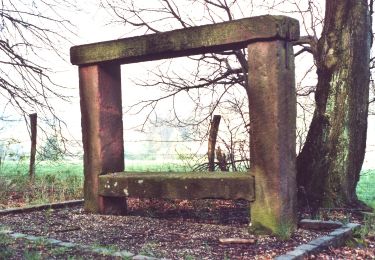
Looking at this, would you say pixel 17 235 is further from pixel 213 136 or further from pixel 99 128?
pixel 213 136

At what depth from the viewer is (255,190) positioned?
4977 mm

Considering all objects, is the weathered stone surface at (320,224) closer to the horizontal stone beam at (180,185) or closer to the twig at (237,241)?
the horizontal stone beam at (180,185)

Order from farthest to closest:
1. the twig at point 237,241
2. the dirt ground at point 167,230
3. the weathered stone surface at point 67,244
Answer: the twig at point 237,241 < the weathered stone surface at point 67,244 < the dirt ground at point 167,230

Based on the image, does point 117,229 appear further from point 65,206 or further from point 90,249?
point 65,206

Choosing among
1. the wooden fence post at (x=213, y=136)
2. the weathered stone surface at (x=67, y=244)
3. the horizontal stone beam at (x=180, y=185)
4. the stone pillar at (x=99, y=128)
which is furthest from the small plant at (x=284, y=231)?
the wooden fence post at (x=213, y=136)

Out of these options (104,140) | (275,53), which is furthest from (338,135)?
(104,140)

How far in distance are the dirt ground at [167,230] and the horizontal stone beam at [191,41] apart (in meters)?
1.92

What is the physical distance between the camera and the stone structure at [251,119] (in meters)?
4.82

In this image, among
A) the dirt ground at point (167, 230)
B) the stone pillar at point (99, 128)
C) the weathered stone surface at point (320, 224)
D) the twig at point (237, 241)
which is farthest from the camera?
the stone pillar at point (99, 128)

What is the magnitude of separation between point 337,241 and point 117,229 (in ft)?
7.41

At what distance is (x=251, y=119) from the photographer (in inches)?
196

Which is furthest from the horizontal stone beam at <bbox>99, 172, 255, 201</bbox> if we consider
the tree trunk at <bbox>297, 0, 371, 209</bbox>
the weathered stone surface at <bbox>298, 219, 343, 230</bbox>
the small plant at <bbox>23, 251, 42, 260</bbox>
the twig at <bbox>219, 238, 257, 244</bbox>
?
the small plant at <bbox>23, 251, 42, 260</bbox>

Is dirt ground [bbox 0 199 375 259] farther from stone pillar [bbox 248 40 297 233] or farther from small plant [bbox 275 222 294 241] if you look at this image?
stone pillar [bbox 248 40 297 233]

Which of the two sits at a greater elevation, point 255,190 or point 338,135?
point 338,135
